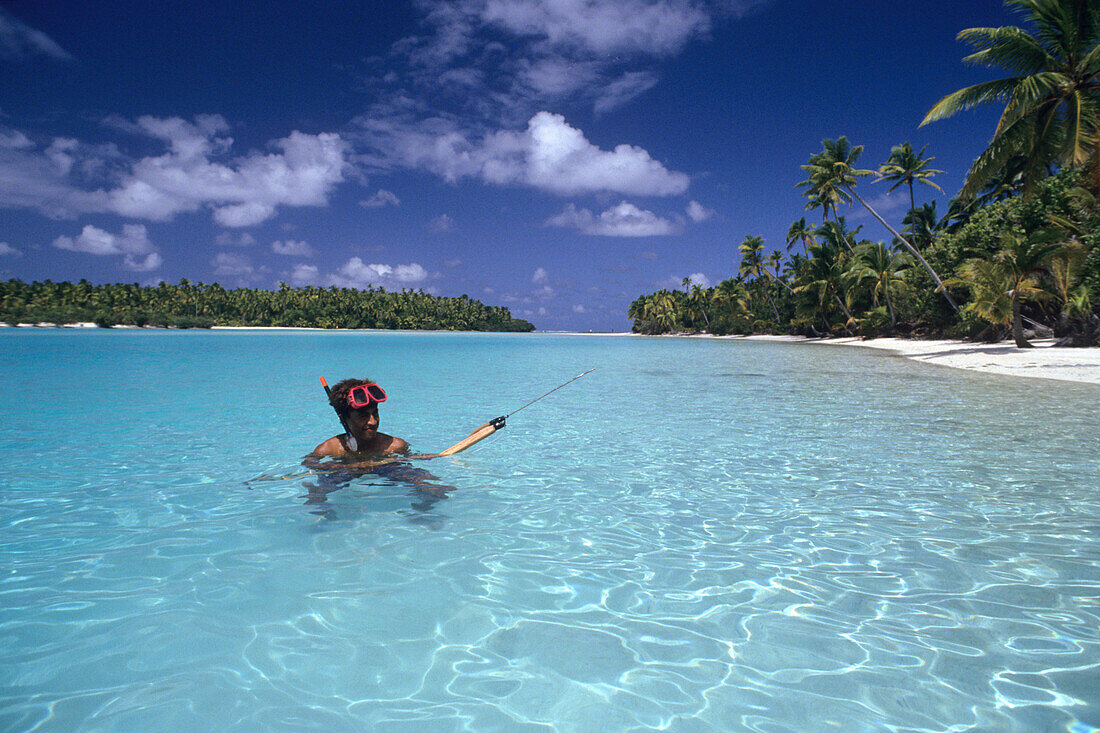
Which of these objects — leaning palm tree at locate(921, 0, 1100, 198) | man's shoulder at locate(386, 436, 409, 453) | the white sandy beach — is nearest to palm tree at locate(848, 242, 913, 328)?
the white sandy beach

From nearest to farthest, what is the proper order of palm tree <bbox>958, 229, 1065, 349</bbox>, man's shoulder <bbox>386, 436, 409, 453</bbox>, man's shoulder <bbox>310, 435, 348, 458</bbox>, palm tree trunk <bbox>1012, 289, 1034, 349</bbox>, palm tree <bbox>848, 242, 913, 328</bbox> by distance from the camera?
1. man's shoulder <bbox>310, 435, 348, 458</bbox>
2. man's shoulder <bbox>386, 436, 409, 453</bbox>
3. palm tree <bbox>958, 229, 1065, 349</bbox>
4. palm tree trunk <bbox>1012, 289, 1034, 349</bbox>
5. palm tree <bbox>848, 242, 913, 328</bbox>

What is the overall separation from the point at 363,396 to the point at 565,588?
2463mm

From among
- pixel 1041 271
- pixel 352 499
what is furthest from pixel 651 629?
pixel 1041 271

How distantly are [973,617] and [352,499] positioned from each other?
4793mm

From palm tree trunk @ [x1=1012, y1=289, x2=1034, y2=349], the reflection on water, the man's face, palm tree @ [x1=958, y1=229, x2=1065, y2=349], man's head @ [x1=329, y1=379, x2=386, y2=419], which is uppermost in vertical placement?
palm tree @ [x1=958, y1=229, x2=1065, y2=349]

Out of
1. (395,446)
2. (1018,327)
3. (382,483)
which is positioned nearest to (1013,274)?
(1018,327)

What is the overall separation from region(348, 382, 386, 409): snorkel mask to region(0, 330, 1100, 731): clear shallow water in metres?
0.97

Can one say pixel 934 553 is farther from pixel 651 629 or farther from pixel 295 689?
pixel 295 689

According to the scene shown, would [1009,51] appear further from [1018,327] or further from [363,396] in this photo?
[363,396]

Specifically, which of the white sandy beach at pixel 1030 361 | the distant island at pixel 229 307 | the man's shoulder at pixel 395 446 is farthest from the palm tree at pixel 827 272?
the distant island at pixel 229 307

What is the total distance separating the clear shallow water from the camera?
2.52m

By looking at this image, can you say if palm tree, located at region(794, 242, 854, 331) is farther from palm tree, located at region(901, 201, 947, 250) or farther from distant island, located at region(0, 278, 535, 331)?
distant island, located at region(0, 278, 535, 331)

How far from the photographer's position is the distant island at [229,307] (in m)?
100

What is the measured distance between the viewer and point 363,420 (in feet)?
17.2
